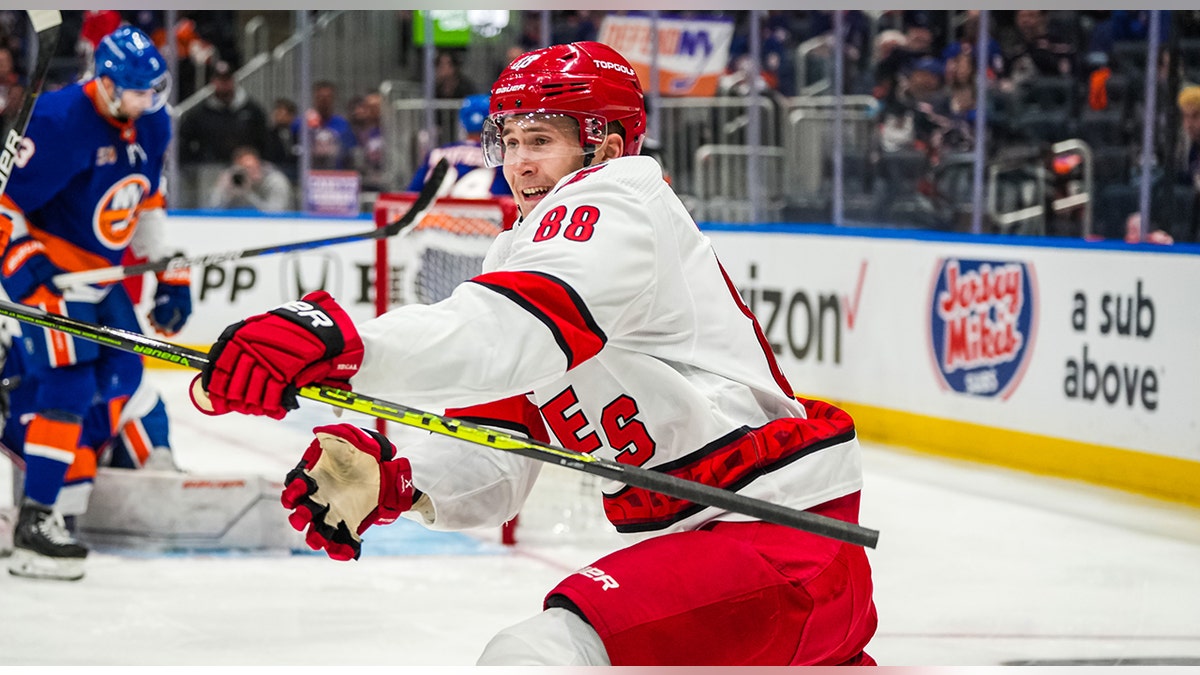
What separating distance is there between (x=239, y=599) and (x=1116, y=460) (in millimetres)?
2882

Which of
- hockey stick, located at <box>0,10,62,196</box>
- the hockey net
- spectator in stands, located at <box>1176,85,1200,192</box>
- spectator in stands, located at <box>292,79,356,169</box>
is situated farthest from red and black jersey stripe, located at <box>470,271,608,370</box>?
spectator in stands, located at <box>292,79,356,169</box>

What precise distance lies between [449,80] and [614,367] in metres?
6.59

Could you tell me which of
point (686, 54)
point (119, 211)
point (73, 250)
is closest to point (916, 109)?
point (686, 54)

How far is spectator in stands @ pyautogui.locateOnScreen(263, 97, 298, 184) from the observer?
8273 millimetres

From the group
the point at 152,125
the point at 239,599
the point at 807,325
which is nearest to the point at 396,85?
the point at 807,325

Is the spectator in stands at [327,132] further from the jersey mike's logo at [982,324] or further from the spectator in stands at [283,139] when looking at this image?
the jersey mike's logo at [982,324]

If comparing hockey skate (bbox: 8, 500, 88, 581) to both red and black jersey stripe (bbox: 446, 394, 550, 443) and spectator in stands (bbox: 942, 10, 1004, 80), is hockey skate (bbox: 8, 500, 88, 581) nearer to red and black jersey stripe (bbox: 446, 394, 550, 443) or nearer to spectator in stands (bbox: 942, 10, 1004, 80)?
red and black jersey stripe (bbox: 446, 394, 550, 443)

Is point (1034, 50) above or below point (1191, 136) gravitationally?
above

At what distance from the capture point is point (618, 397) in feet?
5.49

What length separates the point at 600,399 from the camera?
5.53ft

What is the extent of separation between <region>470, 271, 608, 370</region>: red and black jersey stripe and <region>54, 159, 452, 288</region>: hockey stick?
106 inches

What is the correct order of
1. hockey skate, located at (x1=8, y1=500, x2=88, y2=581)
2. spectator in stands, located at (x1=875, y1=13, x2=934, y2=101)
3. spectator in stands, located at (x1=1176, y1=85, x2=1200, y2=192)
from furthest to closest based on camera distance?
spectator in stands, located at (x1=875, y1=13, x2=934, y2=101), spectator in stands, located at (x1=1176, y1=85, x2=1200, y2=192), hockey skate, located at (x1=8, y1=500, x2=88, y2=581)

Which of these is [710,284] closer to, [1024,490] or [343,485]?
[343,485]

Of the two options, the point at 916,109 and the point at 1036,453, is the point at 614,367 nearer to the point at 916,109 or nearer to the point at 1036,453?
the point at 1036,453
